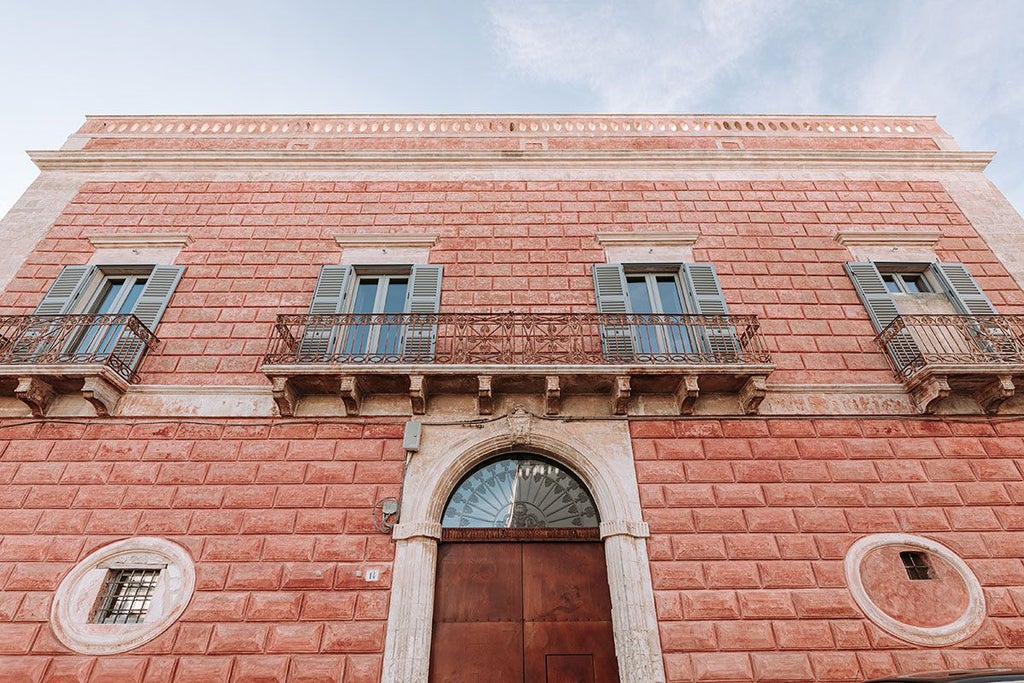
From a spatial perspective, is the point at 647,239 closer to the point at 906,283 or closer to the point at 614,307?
the point at 614,307

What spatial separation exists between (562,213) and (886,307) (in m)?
5.22

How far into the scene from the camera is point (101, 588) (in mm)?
5492

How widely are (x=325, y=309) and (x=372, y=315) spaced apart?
1074 millimetres

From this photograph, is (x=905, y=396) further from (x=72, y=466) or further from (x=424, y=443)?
(x=72, y=466)

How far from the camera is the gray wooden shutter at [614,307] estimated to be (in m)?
6.81

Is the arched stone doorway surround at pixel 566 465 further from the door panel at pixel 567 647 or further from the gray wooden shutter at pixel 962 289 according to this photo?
the gray wooden shutter at pixel 962 289

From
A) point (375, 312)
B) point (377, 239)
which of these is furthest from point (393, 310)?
point (377, 239)

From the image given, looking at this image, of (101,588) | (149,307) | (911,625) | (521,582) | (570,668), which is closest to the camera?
(570,668)

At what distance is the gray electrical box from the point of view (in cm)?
621

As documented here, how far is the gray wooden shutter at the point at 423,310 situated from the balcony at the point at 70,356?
12.0 feet

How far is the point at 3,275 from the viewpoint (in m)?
7.88

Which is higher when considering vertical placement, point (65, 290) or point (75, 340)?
point (65, 290)

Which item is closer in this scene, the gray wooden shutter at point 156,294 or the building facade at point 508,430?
the building facade at point 508,430

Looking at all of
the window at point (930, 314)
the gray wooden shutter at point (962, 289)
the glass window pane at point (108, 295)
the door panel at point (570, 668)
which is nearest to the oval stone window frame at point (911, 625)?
the window at point (930, 314)
